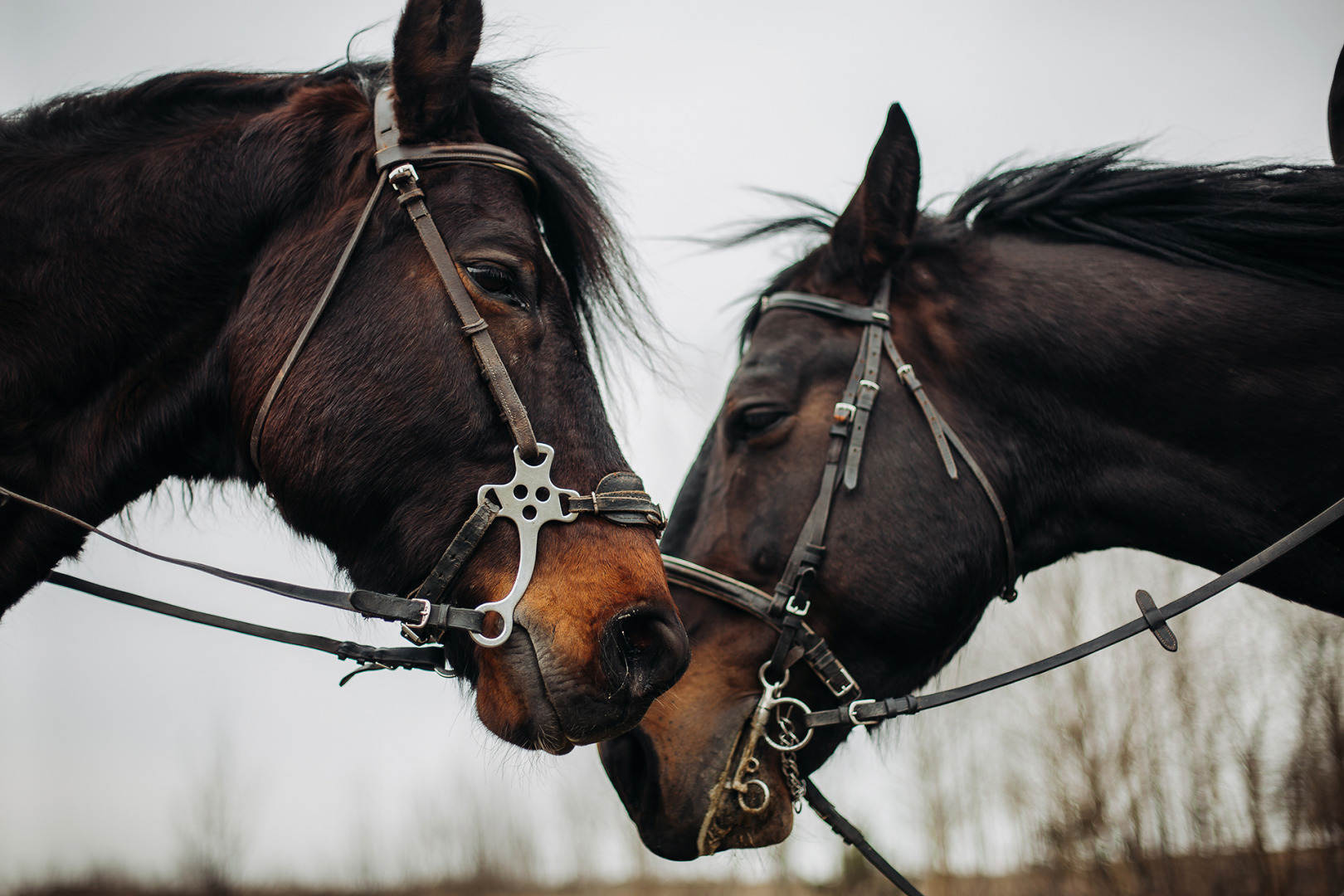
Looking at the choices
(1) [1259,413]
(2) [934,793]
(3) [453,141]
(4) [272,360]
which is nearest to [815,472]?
(1) [1259,413]

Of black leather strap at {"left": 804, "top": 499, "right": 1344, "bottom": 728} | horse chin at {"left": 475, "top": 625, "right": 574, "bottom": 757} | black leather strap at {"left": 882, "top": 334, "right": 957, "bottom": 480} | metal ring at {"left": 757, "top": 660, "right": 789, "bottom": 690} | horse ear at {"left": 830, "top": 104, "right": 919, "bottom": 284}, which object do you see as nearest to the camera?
horse chin at {"left": 475, "top": 625, "right": 574, "bottom": 757}

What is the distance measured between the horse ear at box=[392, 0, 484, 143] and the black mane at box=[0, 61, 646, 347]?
0.18 metres

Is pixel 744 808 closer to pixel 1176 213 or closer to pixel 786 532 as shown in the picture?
pixel 786 532

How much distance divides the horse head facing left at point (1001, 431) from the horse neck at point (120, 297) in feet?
5.68

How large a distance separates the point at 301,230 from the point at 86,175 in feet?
2.04

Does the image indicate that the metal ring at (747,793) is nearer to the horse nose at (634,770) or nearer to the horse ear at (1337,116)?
the horse nose at (634,770)

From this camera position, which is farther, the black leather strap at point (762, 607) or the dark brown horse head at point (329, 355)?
the black leather strap at point (762, 607)

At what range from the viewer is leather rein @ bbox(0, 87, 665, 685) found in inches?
78.1

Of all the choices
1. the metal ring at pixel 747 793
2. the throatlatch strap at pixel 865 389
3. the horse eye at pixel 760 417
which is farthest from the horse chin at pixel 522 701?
the horse eye at pixel 760 417

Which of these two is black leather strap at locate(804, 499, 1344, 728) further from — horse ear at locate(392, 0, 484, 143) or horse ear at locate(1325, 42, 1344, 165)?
horse ear at locate(392, 0, 484, 143)

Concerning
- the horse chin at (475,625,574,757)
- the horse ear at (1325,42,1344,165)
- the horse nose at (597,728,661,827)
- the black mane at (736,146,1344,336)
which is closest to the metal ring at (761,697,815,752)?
the horse nose at (597,728,661,827)

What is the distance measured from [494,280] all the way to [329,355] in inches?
18.3

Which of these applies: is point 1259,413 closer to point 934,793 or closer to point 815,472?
point 815,472

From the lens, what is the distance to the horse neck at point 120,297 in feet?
7.12
